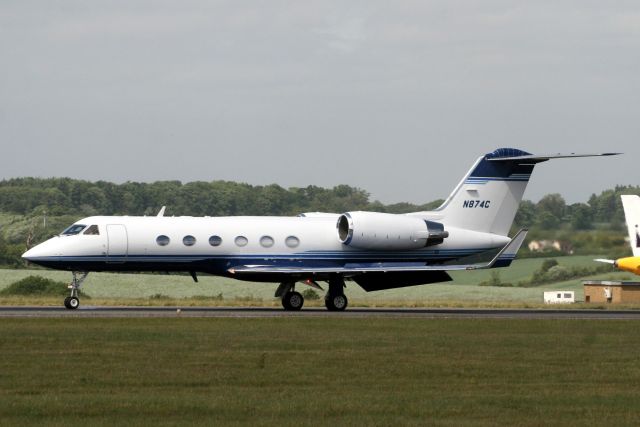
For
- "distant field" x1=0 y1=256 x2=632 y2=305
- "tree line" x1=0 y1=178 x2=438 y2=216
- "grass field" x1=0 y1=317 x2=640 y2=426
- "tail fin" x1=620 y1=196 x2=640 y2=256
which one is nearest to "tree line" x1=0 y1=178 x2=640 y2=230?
"tree line" x1=0 y1=178 x2=438 y2=216

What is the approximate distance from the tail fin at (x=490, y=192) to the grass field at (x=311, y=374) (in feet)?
44.0

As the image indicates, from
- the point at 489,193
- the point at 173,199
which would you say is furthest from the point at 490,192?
the point at 173,199

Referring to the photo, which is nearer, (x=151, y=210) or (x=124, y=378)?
(x=124, y=378)

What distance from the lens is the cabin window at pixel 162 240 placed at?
4128 centimetres

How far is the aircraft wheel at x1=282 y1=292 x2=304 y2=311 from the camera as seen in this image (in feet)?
140

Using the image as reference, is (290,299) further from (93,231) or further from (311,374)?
(311,374)

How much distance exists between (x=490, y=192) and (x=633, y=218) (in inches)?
353

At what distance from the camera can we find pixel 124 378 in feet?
67.8

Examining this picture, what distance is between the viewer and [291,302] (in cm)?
4275

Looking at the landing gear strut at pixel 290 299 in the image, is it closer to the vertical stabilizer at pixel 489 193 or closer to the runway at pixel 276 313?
the runway at pixel 276 313

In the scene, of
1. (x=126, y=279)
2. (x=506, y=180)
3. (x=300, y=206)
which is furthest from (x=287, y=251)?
(x=300, y=206)

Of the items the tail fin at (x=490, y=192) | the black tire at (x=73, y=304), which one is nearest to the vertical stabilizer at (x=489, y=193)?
the tail fin at (x=490, y=192)

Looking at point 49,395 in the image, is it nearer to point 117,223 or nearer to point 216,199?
point 117,223

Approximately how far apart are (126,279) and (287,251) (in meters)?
29.4
